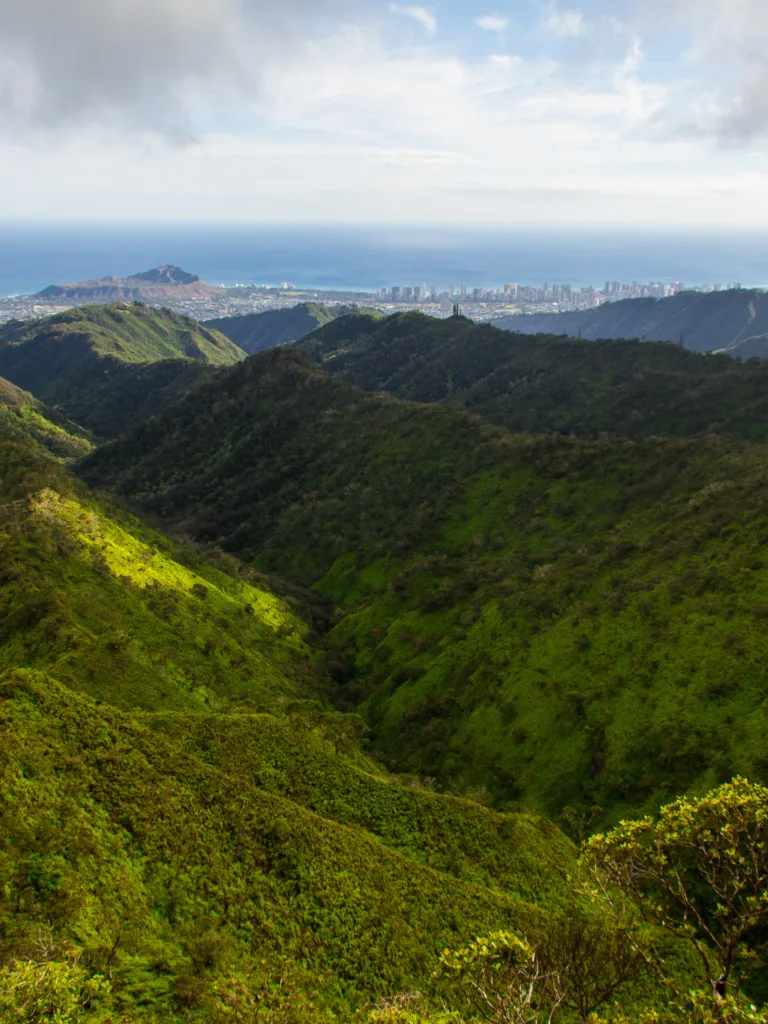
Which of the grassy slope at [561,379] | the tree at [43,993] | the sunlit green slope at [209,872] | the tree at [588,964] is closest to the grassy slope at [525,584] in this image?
the sunlit green slope at [209,872]

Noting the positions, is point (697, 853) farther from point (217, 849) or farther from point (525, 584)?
point (525, 584)

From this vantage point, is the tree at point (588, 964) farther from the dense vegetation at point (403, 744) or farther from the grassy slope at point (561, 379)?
the grassy slope at point (561, 379)

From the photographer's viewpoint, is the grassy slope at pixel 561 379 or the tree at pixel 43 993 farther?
the grassy slope at pixel 561 379

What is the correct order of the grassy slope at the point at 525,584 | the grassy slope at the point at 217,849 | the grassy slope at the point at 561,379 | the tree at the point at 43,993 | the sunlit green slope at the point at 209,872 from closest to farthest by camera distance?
the tree at the point at 43,993 < the sunlit green slope at the point at 209,872 < the grassy slope at the point at 217,849 < the grassy slope at the point at 525,584 < the grassy slope at the point at 561,379

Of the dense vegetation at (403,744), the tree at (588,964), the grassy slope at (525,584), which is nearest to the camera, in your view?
the tree at (588,964)

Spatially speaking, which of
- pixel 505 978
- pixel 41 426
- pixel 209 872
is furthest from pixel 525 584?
pixel 41 426

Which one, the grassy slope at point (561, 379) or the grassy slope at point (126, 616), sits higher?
the grassy slope at point (561, 379)

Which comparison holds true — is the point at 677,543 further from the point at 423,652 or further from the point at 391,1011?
the point at 391,1011

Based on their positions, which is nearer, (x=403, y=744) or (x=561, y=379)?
(x=403, y=744)
